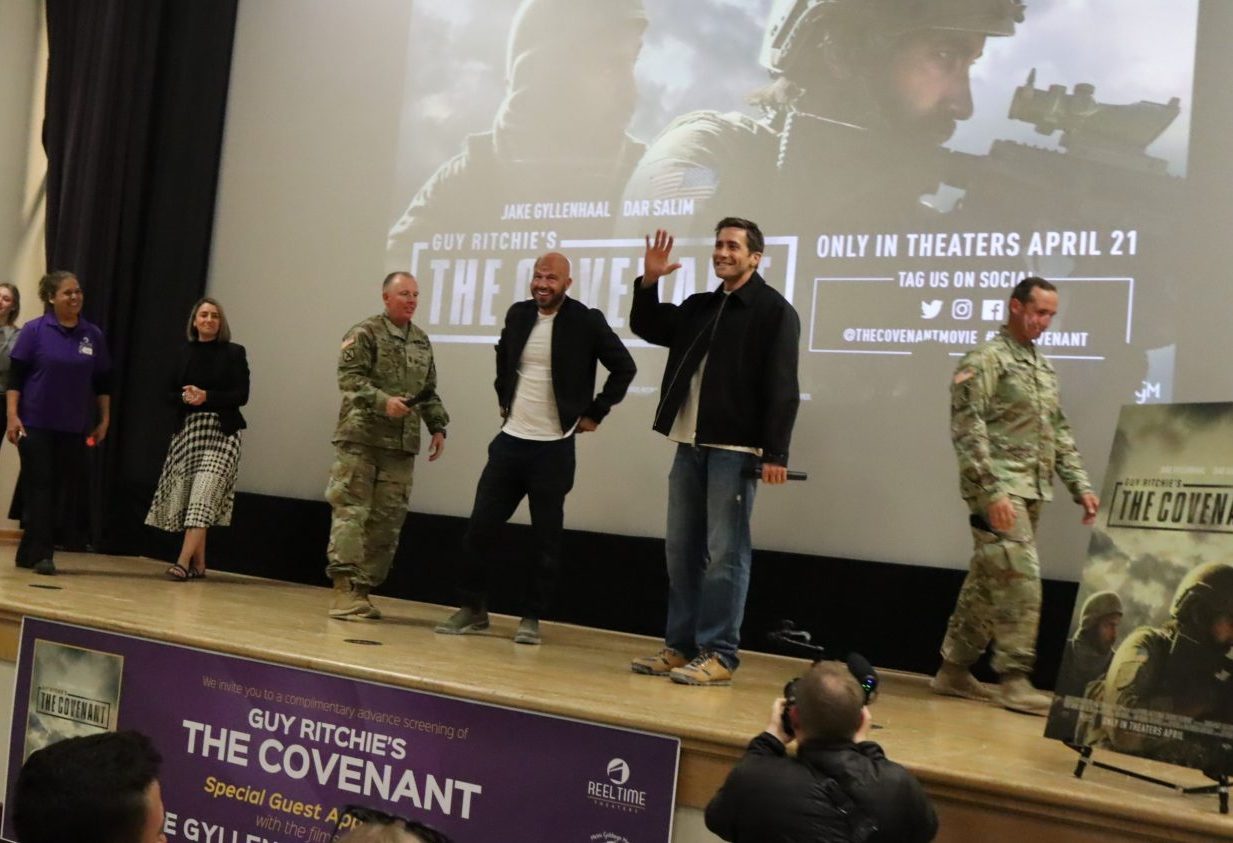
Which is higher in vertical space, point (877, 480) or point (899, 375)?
point (899, 375)

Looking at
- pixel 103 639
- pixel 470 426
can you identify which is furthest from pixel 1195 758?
pixel 470 426

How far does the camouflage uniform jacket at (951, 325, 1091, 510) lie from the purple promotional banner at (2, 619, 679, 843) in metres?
1.54

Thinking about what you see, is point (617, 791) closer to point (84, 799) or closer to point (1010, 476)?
point (84, 799)

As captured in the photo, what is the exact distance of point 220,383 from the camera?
18.7 ft

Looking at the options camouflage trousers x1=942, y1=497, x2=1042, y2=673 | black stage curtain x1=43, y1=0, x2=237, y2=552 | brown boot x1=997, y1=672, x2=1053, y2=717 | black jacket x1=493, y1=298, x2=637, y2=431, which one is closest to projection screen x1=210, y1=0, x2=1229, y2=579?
black stage curtain x1=43, y1=0, x2=237, y2=552

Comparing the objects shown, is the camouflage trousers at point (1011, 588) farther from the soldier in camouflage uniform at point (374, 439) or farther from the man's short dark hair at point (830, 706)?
the soldier in camouflage uniform at point (374, 439)

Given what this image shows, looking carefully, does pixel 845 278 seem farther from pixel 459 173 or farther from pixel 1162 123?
pixel 459 173

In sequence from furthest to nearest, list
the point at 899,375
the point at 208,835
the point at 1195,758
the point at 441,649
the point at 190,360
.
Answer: the point at 190,360, the point at 899,375, the point at 441,649, the point at 208,835, the point at 1195,758

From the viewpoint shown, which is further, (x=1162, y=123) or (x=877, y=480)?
(x=877, y=480)

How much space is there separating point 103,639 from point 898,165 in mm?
3279

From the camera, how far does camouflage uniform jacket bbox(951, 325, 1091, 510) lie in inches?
156

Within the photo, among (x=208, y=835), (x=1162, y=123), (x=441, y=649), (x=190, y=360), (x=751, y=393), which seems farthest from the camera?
(x=190, y=360)

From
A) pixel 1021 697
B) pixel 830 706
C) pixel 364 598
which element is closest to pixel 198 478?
pixel 364 598

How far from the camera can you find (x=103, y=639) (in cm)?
389
